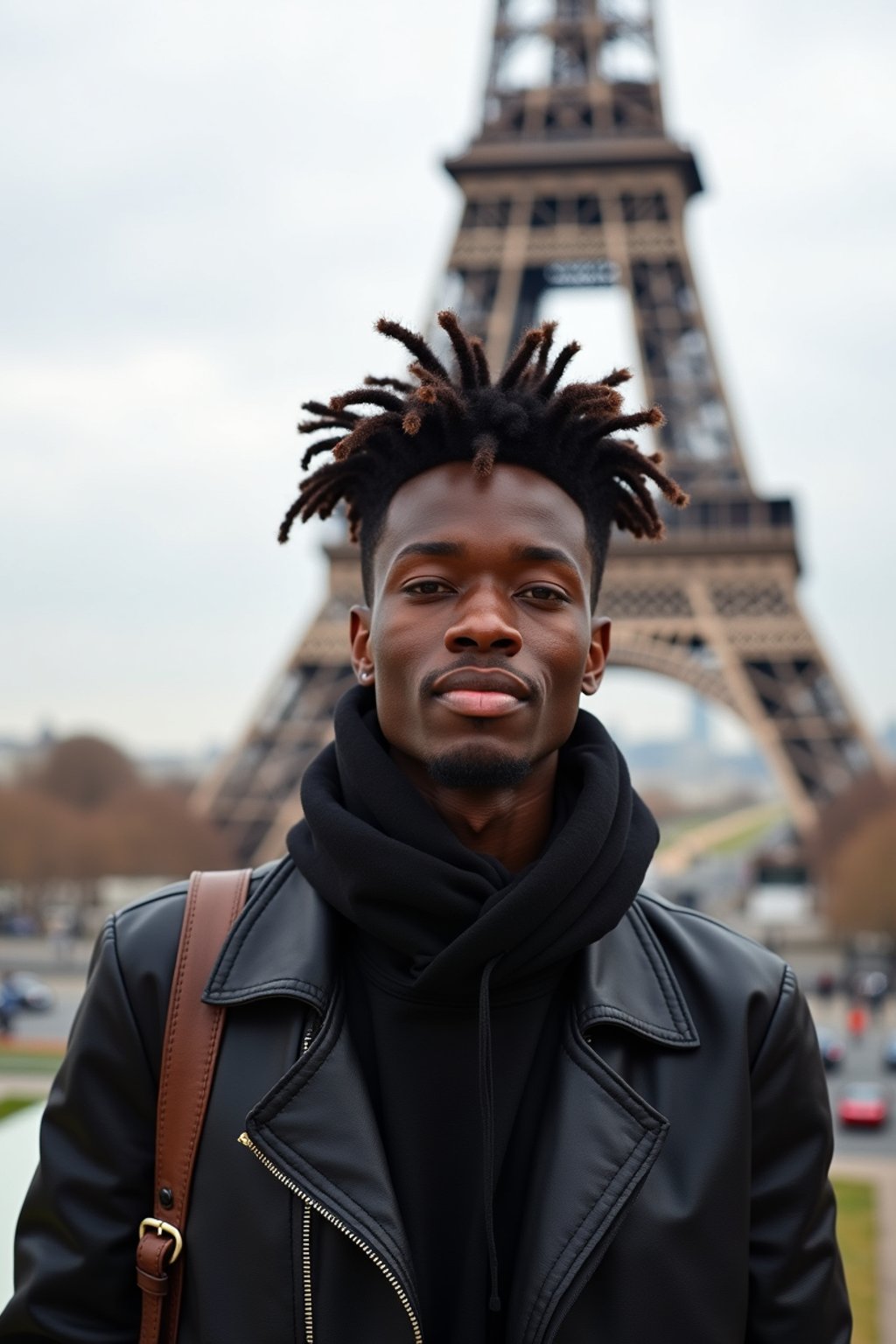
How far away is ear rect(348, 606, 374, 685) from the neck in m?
0.17

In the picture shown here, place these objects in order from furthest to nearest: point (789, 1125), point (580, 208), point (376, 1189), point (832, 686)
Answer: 1. point (580, 208)
2. point (832, 686)
3. point (789, 1125)
4. point (376, 1189)

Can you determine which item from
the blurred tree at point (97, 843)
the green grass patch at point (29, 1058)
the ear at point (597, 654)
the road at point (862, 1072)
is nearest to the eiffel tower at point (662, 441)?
the blurred tree at point (97, 843)

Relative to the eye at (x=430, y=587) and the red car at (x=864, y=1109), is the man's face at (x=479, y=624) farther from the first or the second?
the red car at (x=864, y=1109)

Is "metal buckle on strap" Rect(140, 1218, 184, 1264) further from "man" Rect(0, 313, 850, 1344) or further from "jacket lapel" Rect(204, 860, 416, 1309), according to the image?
"jacket lapel" Rect(204, 860, 416, 1309)

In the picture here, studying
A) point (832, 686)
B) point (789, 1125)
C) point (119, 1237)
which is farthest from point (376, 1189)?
point (832, 686)

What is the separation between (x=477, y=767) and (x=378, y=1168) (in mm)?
648

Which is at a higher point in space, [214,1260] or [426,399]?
[426,399]

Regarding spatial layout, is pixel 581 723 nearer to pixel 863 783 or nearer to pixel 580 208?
pixel 863 783

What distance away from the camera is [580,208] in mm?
33562

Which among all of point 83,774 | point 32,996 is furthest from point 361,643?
point 83,774

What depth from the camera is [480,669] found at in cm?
256

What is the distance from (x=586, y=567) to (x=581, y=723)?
1.14 feet

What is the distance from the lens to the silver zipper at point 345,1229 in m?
2.36

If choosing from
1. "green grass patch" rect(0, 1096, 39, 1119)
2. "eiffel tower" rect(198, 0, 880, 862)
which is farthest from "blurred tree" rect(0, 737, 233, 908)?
"green grass patch" rect(0, 1096, 39, 1119)
